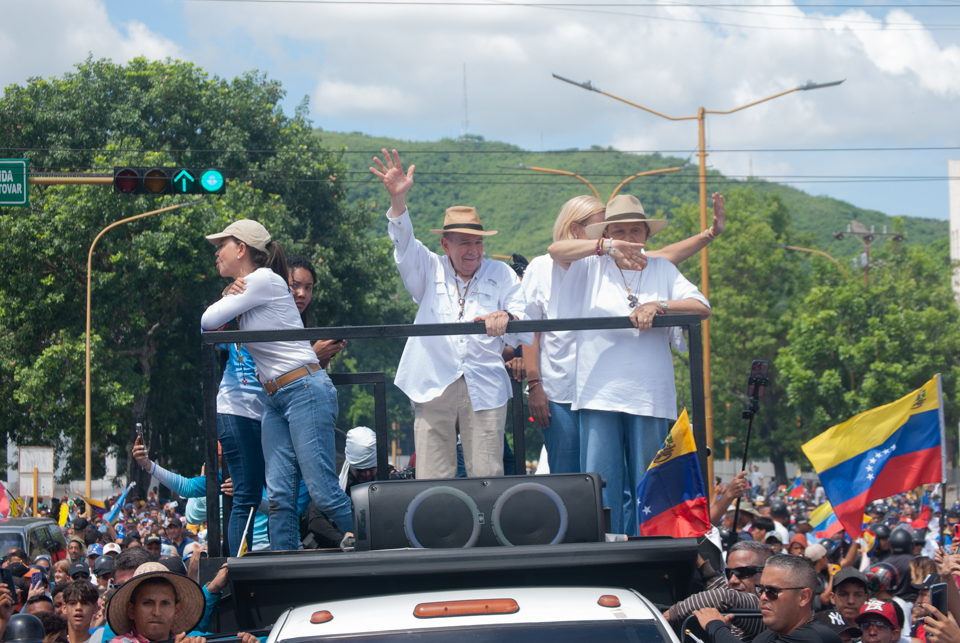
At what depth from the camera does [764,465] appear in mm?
67312

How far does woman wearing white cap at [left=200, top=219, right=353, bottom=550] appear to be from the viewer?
16.6 feet

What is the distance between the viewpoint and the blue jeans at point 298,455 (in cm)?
508

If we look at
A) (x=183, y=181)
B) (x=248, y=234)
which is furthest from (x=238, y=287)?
(x=183, y=181)

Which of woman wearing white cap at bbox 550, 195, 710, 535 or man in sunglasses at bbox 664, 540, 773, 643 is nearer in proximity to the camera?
man in sunglasses at bbox 664, 540, 773, 643

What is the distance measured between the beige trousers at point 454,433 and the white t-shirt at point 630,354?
0.45 metres

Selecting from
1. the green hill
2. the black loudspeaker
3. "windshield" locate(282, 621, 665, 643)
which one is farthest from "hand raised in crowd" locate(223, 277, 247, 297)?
the green hill

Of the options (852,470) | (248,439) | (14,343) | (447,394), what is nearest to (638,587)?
(447,394)

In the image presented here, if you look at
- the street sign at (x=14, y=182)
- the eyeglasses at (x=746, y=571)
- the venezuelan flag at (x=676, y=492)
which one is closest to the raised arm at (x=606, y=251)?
the venezuelan flag at (x=676, y=492)

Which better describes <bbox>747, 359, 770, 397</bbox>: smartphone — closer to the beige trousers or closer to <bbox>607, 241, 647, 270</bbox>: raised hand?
<bbox>607, 241, 647, 270</bbox>: raised hand

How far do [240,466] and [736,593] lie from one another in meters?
2.50

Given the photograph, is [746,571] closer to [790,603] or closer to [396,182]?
[790,603]

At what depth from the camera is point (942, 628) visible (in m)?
4.08

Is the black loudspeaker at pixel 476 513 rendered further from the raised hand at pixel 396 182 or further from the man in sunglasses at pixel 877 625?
the man in sunglasses at pixel 877 625

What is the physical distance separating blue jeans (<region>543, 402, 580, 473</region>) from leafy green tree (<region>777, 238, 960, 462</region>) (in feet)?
112
